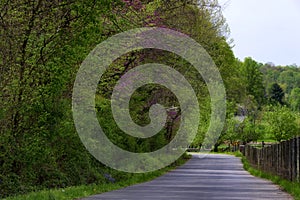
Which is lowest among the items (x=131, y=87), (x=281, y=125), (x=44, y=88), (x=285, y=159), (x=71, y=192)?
(x=71, y=192)

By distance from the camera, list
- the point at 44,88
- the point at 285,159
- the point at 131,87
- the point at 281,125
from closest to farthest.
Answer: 1. the point at 44,88
2. the point at 285,159
3. the point at 131,87
4. the point at 281,125

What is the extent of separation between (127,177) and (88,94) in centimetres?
635

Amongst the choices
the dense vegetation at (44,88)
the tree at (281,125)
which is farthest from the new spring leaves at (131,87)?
the tree at (281,125)

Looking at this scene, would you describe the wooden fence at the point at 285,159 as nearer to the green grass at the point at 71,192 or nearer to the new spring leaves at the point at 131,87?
the green grass at the point at 71,192

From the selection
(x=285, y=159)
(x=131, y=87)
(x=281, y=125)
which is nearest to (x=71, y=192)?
(x=285, y=159)

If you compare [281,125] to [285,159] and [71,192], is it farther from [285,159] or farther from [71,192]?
[71,192]

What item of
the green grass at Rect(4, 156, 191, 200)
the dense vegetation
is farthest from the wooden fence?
the dense vegetation

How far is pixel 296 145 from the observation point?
24.6 m

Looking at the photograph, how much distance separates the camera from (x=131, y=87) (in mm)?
32750

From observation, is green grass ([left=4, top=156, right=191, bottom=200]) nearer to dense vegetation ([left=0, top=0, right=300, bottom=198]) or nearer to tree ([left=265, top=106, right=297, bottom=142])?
dense vegetation ([left=0, top=0, right=300, bottom=198])

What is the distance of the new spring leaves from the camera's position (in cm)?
2506

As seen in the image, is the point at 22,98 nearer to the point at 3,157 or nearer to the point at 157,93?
the point at 3,157

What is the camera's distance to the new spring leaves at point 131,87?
25.1m

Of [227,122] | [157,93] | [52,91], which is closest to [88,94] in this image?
[52,91]
